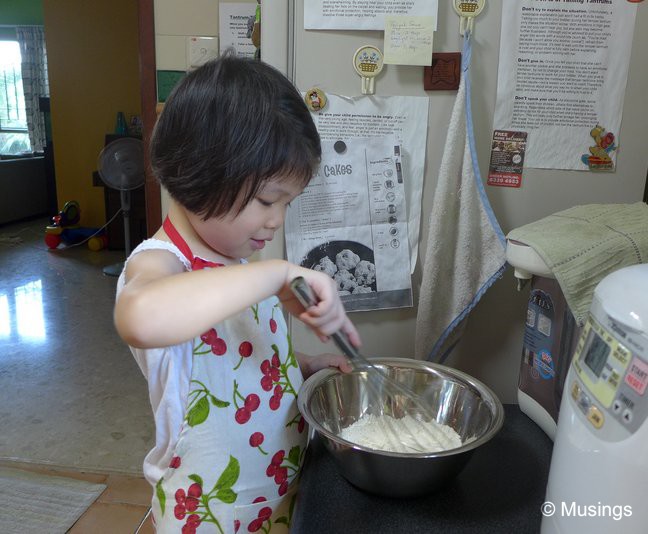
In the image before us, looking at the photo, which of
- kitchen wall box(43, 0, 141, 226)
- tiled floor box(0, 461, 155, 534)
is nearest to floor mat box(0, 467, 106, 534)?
tiled floor box(0, 461, 155, 534)

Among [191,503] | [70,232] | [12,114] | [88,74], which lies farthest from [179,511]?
[12,114]

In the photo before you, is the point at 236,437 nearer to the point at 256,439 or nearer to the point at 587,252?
the point at 256,439

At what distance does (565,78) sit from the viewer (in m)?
0.91

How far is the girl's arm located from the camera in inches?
19.5

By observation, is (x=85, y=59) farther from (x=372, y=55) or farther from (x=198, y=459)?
(x=198, y=459)

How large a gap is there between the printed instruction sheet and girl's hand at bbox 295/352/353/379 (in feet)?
1.06

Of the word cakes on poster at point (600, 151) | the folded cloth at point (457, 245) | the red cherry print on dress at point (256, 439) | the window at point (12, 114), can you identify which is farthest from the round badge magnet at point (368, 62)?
the window at point (12, 114)

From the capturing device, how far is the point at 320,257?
0.98 meters

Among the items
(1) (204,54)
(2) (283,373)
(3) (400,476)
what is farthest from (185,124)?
(1) (204,54)

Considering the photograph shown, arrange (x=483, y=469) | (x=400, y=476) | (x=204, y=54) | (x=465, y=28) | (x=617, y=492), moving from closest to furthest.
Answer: (x=617, y=492) → (x=400, y=476) → (x=483, y=469) → (x=465, y=28) → (x=204, y=54)

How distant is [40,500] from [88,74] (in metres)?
3.71

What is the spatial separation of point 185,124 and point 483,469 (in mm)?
555

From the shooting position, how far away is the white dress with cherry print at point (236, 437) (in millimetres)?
707

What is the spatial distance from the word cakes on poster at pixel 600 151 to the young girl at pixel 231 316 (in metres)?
0.49
